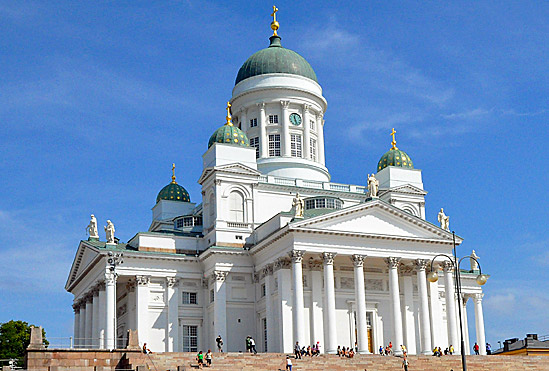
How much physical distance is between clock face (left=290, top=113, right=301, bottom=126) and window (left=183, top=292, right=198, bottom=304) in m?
17.8

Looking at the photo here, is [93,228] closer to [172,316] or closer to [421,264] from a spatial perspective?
[172,316]

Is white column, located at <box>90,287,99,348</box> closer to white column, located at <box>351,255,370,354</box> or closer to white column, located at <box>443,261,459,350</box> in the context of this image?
white column, located at <box>351,255,370,354</box>

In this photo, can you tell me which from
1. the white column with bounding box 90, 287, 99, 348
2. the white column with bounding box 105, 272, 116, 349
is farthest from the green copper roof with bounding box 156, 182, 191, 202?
the white column with bounding box 105, 272, 116, 349

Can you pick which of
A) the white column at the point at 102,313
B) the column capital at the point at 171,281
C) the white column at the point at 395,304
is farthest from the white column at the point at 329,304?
the white column at the point at 102,313

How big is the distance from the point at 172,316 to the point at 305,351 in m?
12.3

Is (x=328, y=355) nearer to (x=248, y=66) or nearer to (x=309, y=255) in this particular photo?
(x=309, y=255)

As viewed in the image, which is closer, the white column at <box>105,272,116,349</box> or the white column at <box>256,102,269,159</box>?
the white column at <box>105,272,116,349</box>

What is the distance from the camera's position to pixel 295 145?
68188 mm

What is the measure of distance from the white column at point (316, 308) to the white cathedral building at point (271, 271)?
0.07 meters

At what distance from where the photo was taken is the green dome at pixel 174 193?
71.8 m

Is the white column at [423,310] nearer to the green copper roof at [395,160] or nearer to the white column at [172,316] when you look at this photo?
the green copper roof at [395,160]

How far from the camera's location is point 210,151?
Answer: 61375 millimetres

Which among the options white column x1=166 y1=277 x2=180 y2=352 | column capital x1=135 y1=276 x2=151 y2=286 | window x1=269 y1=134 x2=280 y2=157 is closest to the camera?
white column x1=166 y1=277 x2=180 y2=352

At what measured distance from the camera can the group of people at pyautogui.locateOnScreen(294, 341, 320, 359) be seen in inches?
1884
